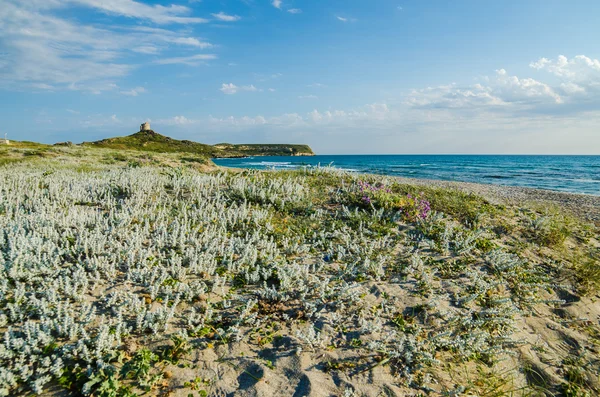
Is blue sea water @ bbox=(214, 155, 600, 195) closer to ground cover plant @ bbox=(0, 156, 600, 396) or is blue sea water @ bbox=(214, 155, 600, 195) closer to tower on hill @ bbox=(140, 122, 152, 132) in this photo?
ground cover plant @ bbox=(0, 156, 600, 396)

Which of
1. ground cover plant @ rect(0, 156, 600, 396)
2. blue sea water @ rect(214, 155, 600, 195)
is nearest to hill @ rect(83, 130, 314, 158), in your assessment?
blue sea water @ rect(214, 155, 600, 195)

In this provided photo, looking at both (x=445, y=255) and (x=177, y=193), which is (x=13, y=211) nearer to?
(x=177, y=193)

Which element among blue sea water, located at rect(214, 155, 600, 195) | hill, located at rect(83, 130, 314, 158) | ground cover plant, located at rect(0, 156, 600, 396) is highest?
hill, located at rect(83, 130, 314, 158)

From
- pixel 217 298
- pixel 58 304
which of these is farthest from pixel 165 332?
pixel 58 304

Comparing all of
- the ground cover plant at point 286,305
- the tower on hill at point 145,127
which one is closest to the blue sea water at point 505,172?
the ground cover plant at point 286,305

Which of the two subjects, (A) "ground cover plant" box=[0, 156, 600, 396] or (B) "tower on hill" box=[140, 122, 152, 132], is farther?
(B) "tower on hill" box=[140, 122, 152, 132]

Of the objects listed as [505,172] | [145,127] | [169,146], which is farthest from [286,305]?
[145,127]

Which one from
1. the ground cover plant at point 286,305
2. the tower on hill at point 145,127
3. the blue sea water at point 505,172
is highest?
the tower on hill at point 145,127

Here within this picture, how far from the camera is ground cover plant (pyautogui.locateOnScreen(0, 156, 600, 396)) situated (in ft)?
11.9

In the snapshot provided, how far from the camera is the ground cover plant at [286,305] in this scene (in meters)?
3.61

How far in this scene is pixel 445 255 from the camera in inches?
280

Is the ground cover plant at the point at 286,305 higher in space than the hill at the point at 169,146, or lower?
lower

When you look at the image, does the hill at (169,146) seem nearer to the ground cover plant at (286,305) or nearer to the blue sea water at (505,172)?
the blue sea water at (505,172)

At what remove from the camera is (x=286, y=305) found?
502cm
